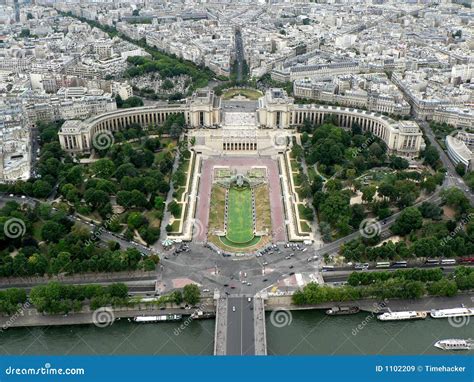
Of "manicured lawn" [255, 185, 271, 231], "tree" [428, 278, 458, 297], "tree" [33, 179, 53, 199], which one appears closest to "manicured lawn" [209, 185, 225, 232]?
"manicured lawn" [255, 185, 271, 231]

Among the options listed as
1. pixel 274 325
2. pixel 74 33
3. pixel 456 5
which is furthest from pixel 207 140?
pixel 456 5

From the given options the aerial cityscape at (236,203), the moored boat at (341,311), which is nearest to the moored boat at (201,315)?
the aerial cityscape at (236,203)

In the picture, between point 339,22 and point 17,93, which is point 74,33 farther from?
point 339,22

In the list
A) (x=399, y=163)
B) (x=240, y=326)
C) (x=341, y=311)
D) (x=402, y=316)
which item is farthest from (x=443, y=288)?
(x=399, y=163)

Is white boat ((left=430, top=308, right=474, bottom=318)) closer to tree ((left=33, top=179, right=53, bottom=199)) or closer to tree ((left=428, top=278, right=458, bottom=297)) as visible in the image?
tree ((left=428, top=278, right=458, bottom=297))
